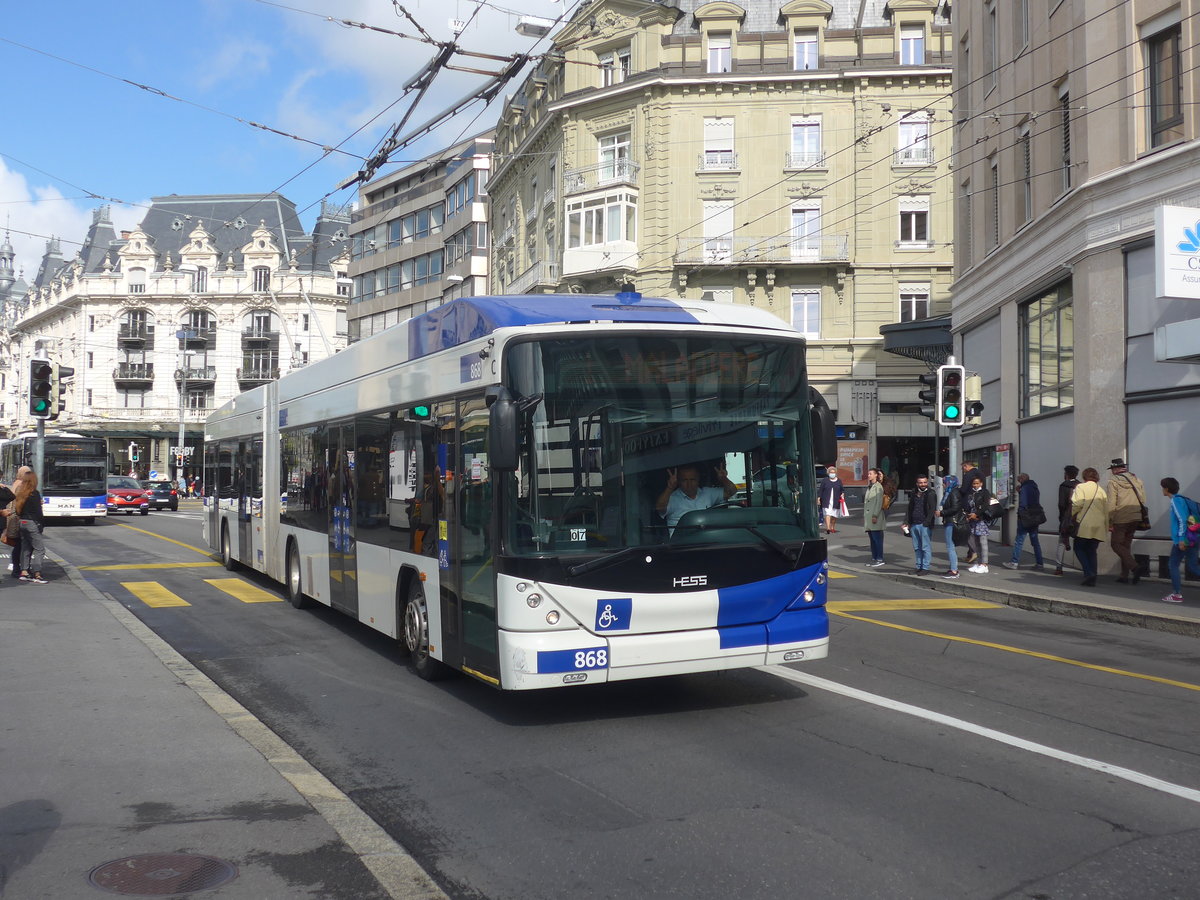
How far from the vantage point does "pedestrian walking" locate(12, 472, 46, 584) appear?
15641mm

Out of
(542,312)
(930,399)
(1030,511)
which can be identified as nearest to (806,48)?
(930,399)

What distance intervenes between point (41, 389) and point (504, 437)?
13081 millimetres

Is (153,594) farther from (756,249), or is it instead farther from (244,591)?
(756,249)

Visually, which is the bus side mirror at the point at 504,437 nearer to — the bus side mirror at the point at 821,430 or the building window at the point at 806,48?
the bus side mirror at the point at 821,430

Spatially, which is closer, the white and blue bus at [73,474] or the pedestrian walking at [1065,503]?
the pedestrian walking at [1065,503]

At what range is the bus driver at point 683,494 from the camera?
282 inches

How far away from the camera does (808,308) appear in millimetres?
40406

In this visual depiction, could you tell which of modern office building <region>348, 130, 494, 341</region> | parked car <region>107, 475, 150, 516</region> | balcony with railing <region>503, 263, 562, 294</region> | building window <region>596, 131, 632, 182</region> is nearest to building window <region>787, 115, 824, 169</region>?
building window <region>596, 131, 632, 182</region>

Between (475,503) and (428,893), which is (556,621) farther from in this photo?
(428,893)

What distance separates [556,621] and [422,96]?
1109cm

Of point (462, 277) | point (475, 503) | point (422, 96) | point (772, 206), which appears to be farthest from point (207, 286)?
point (475, 503)

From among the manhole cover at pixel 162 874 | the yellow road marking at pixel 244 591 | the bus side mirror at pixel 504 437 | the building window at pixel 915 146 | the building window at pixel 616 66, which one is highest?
the building window at pixel 616 66

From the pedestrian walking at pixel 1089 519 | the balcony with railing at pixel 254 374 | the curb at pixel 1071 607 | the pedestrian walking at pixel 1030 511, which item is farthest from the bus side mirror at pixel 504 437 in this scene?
the balcony with railing at pixel 254 374

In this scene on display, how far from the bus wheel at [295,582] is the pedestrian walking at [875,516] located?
10164 millimetres
